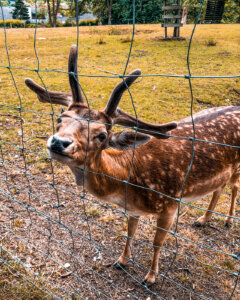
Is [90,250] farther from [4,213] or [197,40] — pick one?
[197,40]

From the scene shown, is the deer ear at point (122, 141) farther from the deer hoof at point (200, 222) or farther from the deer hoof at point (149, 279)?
the deer hoof at point (200, 222)

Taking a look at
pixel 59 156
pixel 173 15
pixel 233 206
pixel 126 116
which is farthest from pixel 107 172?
pixel 173 15

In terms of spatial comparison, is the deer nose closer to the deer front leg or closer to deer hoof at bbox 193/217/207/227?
the deer front leg

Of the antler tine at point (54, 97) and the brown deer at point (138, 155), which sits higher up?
the antler tine at point (54, 97)

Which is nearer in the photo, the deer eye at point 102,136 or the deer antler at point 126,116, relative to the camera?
the deer antler at point 126,116

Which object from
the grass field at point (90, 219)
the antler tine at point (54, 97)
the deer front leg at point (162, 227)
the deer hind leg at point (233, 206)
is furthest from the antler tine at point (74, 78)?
the deer hind leg at point (233, 206)

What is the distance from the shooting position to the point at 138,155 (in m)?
2.65

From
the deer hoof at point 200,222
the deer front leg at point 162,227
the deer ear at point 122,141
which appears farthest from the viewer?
the deer hoof at point 200,222

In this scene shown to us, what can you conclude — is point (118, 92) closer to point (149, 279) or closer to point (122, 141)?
point (122, 141)

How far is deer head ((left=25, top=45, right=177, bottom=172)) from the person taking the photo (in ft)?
6.14

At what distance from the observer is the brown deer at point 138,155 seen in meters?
2.03

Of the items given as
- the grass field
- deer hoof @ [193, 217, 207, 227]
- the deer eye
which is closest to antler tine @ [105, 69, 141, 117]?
the deer eye

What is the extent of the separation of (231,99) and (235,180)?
438 centimetres

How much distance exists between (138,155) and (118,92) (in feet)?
2.57
